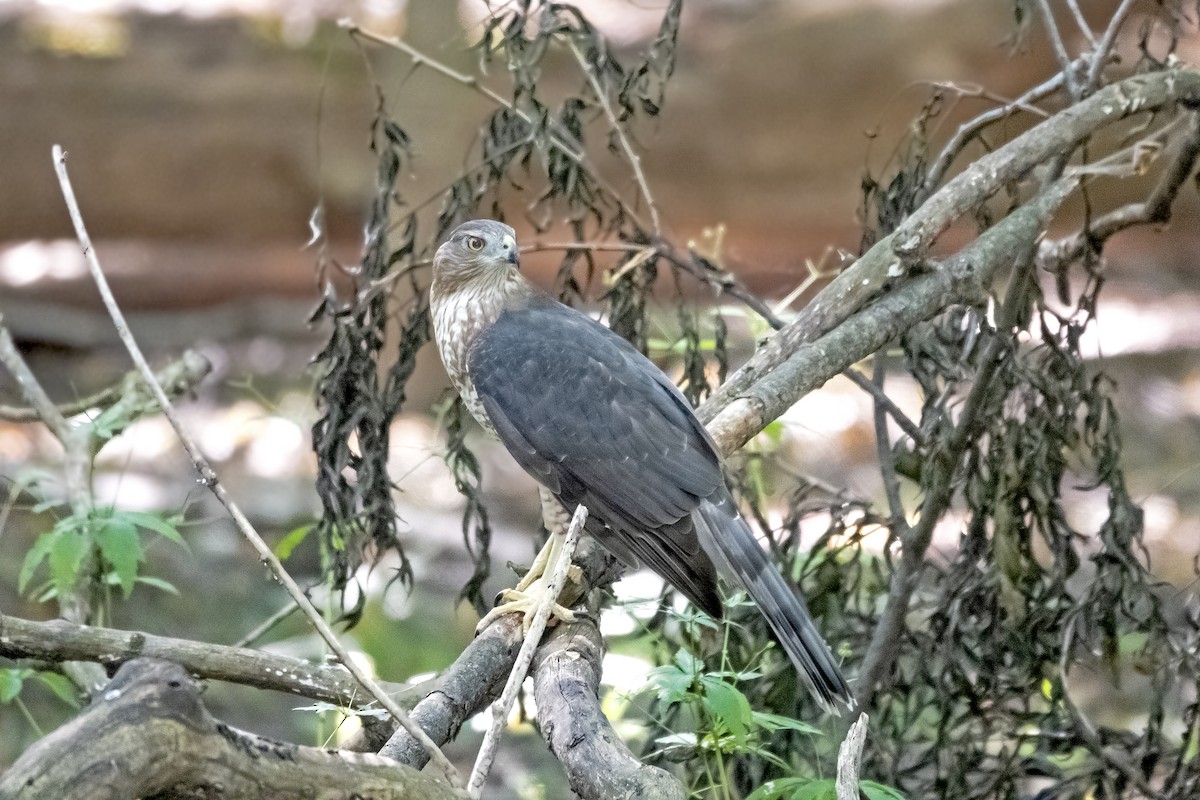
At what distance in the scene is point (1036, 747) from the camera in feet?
11.7

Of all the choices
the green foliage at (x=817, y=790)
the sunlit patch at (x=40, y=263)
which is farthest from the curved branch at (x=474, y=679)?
the sunlit patch at (x=40, y=263)

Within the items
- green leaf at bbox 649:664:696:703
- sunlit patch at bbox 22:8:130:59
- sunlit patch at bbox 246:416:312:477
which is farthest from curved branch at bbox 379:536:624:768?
sunlit patch at bbox 22:8:130:59

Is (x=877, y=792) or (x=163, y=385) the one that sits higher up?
(x=163, y=385)

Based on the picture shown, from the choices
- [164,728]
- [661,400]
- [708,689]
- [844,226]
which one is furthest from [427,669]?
[844,226]

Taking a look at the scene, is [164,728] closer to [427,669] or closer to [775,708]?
[775,708]

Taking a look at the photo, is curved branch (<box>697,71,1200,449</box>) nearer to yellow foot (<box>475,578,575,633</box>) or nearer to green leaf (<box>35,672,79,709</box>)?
yellow foot (<box>475,578,575,633</box>)

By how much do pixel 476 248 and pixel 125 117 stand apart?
27.5 ft

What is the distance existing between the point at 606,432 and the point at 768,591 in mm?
605

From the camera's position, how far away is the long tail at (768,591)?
2.82m

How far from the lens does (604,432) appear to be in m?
3.11

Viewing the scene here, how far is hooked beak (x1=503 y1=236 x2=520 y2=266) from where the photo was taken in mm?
3373

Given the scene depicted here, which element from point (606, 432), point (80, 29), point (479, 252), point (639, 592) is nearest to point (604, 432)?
point (606, 432)

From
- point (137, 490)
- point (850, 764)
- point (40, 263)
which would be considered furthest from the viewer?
point (40, 263)

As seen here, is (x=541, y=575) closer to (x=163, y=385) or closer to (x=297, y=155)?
(x=163, y=385)
